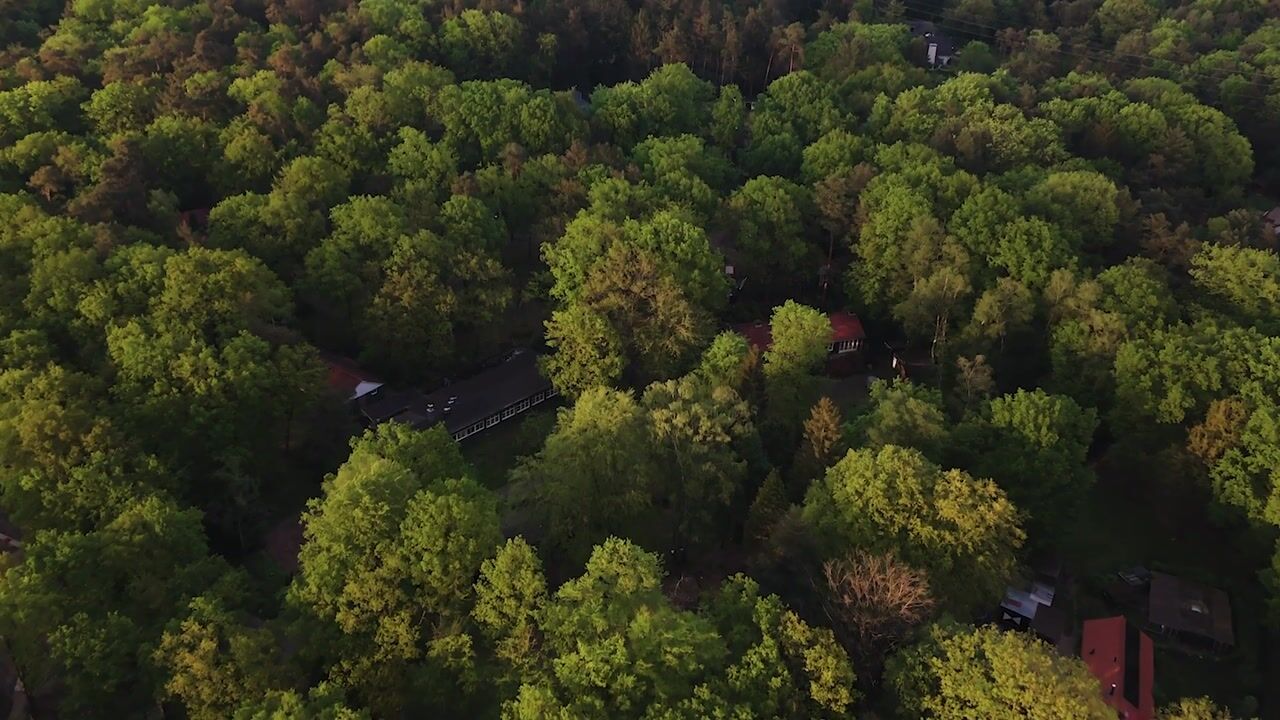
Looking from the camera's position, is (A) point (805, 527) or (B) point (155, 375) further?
(B) point (155, 375)

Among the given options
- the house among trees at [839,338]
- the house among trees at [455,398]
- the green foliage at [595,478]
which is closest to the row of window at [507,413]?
the house among trees at [455,398]

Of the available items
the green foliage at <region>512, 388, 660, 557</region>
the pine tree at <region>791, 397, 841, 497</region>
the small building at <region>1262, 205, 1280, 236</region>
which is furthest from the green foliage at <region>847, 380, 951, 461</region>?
the small building at <region>1262, 205, 1280, 236</region>

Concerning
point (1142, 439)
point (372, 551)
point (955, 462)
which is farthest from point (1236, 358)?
point (372, 551)

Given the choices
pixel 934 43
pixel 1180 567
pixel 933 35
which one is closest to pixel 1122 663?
pixel 1180 567

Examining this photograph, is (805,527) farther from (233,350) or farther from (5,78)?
(5,78)

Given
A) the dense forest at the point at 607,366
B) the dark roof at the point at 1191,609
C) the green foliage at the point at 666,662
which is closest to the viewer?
the green foliage at the point at 666,662

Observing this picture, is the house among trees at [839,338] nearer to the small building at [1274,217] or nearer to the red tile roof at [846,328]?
the red tile roof at [846,328]

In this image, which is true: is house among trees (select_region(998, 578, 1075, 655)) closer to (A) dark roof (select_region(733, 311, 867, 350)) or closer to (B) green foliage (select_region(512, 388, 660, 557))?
(B) green foliage (select_region(512, 388, 660, 557))
